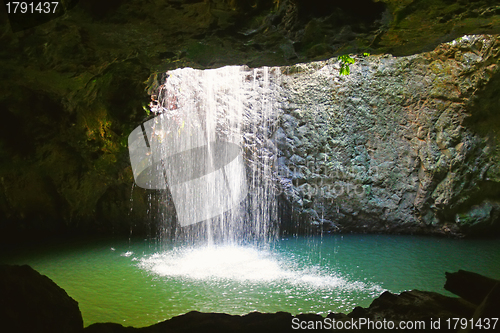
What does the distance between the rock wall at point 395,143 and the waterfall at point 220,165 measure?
0.48m

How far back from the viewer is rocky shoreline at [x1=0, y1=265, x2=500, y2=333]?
207cm

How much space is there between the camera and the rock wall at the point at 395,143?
23.3 feet

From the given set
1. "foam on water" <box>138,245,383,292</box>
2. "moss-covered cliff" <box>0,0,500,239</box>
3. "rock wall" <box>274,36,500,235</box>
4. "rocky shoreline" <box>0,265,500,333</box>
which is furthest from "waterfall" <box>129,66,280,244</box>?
"rocky shoreline" <box>0,265,500,333</box>

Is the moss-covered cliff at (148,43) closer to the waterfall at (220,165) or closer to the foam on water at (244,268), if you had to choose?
the waterfall at (220,165)

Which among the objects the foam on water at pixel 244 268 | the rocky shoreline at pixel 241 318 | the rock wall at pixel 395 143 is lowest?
Answer: the foam on water at pixel 244 268

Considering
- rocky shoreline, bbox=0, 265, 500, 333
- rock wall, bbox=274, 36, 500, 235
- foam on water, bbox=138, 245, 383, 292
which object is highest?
Result: rock wall, bbox=274, 36, 500, 235

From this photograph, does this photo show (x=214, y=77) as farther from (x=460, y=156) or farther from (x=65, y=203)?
(x=460, y=156)

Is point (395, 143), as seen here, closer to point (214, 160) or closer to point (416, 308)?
point (214, 160)

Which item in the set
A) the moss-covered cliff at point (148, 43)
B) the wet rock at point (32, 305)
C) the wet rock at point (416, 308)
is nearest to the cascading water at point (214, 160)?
the moss-covered cliff at point (148, 43)

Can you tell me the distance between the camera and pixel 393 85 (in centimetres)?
808

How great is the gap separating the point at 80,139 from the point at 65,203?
1.96 metres

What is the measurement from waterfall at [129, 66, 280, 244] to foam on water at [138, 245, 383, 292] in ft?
4.17

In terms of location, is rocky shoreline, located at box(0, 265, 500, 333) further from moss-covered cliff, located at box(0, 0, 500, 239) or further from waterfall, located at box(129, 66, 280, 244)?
waterfall, located at box(129, 66, 280, 244)

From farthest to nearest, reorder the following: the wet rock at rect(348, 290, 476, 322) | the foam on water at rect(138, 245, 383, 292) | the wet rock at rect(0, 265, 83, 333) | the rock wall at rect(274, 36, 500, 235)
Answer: the rock wall at rect(274, 36, 500, 235)
the foam on water at rect(138, 245, 383, 292)
the wet rock at rect(348, 290, 476, 322)
the wet rock at rect(0, 265, 83, 333)
